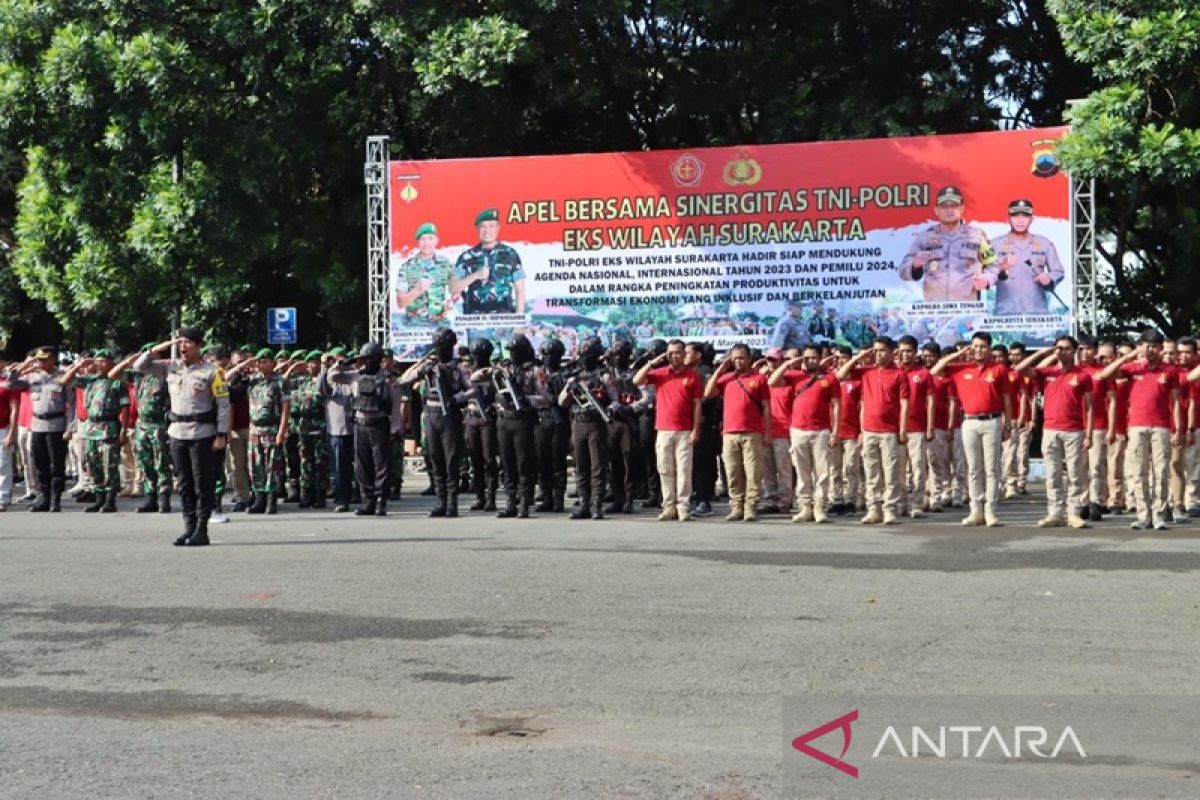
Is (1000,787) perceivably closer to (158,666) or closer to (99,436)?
(158,666)

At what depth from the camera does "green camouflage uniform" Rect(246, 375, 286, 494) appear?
18.4 meters

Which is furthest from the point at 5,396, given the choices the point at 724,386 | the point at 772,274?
the point at 772,274

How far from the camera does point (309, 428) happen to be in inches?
758

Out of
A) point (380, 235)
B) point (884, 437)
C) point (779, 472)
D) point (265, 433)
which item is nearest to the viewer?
point (884, 437)

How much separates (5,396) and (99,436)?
1.78 meters

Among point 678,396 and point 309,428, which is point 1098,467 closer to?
point 678,396

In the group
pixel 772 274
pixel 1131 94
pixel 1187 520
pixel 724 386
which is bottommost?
pixel 1187 520

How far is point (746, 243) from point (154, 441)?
Answer: 8.87 metres

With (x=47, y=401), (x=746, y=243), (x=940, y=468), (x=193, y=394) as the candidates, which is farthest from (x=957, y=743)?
(x=746, y=243)

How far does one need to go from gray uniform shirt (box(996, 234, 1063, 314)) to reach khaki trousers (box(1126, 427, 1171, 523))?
5704 millimetres

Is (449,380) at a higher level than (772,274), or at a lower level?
lower

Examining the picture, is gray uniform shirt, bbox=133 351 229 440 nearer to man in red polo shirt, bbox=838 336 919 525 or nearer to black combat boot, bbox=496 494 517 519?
black combat boot, bbox=496 494 517 519

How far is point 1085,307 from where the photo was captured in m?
21.6

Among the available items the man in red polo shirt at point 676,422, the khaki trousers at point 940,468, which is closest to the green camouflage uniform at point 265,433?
the man in red polo shirt at point 676,422
